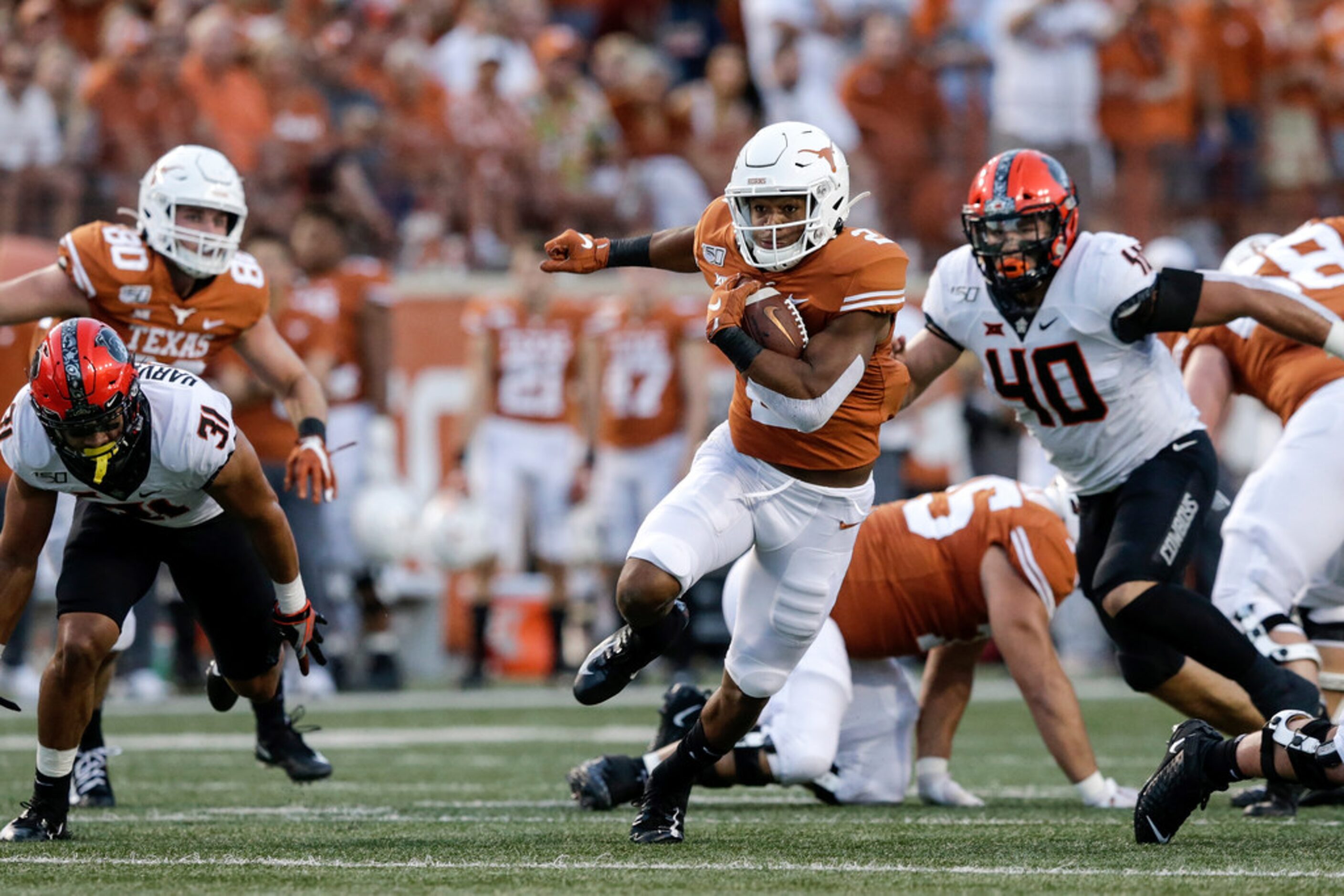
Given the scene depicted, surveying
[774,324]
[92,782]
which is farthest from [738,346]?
[92,782]

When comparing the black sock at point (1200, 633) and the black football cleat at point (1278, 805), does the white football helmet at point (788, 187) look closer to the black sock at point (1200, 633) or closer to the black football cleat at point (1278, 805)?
the black sock at point (1200, 633)

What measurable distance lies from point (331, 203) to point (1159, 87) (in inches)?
211

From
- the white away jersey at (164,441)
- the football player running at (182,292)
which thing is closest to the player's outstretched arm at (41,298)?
the football player running at (182,292)

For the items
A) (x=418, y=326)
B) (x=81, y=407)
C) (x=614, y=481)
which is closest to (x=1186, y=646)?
(x=81, y=407)

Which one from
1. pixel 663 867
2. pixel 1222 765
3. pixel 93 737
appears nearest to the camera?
pixel 663 867

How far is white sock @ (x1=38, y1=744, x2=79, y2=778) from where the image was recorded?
4.73m

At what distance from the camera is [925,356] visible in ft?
18.1

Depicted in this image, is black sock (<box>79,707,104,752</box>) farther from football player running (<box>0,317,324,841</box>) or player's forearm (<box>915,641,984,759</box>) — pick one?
player's forearm (<box>915,641,984,759</box>)

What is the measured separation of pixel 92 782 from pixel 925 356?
2.70 meters

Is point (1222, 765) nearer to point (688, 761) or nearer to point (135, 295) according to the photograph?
point (688, 761)

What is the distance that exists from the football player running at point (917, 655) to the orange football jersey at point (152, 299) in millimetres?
1745

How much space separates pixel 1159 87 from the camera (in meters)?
12.2

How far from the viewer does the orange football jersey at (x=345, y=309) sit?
9578mm

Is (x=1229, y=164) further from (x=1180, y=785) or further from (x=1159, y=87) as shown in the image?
(x=1180, y=785)
